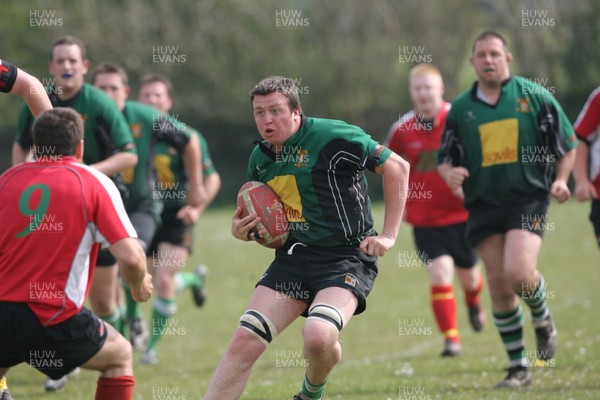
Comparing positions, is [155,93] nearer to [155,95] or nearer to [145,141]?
[155,95]

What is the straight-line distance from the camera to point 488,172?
294 inches

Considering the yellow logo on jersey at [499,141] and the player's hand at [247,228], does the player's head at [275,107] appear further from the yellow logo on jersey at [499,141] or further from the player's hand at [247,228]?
the yellow logo on jersey at [499,141]

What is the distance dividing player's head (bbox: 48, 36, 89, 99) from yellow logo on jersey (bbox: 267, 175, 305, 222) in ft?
9.37

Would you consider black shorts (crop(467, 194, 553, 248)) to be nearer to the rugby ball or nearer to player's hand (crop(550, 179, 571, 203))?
player's hand (crop(550, 179, 571, 203))

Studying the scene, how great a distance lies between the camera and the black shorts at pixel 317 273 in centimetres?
567

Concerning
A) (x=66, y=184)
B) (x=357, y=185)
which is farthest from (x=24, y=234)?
(x=357, y=185)

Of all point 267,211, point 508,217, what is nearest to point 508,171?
point 508,217

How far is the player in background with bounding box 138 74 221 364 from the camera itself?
991cm

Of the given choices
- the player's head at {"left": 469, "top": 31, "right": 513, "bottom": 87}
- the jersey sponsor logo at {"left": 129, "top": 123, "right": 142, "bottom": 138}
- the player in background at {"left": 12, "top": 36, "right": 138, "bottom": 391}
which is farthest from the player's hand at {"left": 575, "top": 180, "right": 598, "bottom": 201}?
the jersey sponsor logo at {"left": 129, "top": 123, "right": 142, "bottom": 138}

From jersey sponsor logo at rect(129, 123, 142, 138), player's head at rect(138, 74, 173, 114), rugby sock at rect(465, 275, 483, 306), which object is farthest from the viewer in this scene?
player's head at rect(138, 74, 173, 114)

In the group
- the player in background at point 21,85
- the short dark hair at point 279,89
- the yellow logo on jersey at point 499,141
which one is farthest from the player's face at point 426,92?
the player in background at point 21,85

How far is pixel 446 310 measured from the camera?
31.8 ft

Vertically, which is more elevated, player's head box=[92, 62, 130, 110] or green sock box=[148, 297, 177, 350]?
player's head box=[92, 62, 130, 110]

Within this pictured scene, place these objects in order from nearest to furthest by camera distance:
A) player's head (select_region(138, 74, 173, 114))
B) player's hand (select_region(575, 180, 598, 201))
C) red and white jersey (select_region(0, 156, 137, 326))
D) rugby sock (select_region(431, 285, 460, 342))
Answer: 1. red and white jersey (select_region(0, 156, 137, 326))
2. player's hand (select_region(575, 180, 598, 201))
3. rugby sock (select_region(431, 285, 460, 342))
4. player's head (select_region(138, 74, 173, 114))
